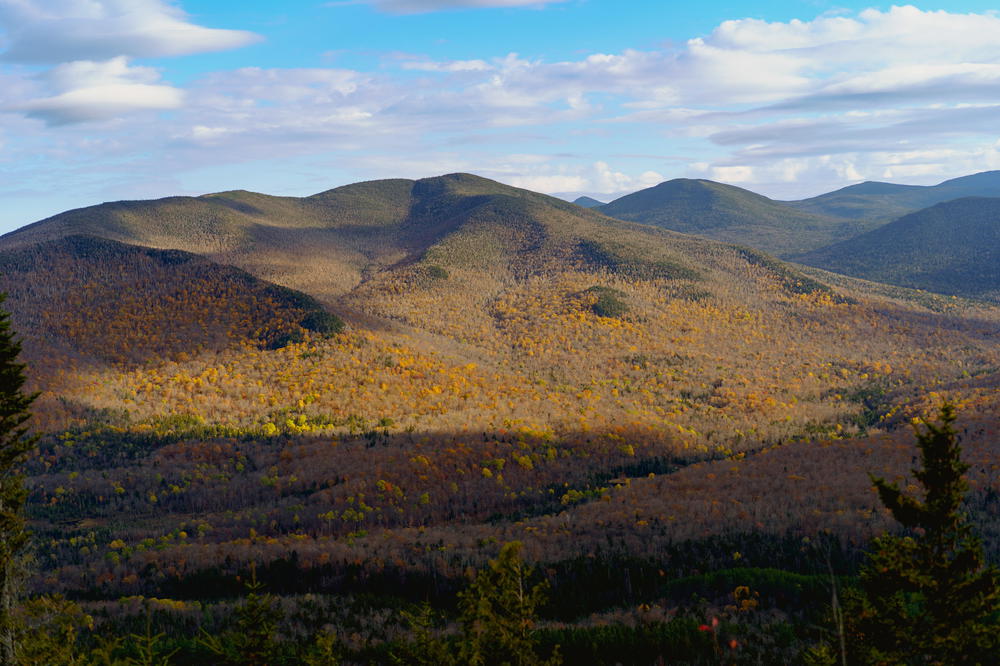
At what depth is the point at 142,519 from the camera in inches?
1924

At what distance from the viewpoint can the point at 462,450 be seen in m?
59.3

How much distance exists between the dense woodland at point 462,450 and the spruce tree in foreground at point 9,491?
25.7 inches

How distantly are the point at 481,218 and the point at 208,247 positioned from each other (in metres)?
77.0

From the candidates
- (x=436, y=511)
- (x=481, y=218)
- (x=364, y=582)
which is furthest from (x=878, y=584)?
(x=481, y=218)

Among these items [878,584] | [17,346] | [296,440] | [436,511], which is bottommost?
[436,511]

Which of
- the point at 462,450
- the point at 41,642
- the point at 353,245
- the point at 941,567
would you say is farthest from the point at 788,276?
the point at 41,642

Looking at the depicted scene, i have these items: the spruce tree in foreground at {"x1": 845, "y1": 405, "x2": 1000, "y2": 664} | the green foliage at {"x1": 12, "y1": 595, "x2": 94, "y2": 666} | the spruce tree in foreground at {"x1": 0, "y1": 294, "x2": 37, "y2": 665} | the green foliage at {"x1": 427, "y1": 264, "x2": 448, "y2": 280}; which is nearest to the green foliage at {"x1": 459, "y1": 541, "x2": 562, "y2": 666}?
→ the spruce tree in foreground at {"x1": 845, "y1": 405, "x2": 1000, "y2": 664}

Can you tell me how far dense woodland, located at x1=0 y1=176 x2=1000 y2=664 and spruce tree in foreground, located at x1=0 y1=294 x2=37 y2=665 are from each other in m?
0.65

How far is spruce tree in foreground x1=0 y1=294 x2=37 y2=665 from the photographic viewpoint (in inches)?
572

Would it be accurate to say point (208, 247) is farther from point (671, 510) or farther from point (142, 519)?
point (671, 510)

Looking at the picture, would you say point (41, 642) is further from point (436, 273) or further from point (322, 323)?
point (436, 273)

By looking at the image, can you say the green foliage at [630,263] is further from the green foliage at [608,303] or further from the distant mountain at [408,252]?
the green foliage at [608,303]

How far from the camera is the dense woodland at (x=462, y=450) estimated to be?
89.0 ft

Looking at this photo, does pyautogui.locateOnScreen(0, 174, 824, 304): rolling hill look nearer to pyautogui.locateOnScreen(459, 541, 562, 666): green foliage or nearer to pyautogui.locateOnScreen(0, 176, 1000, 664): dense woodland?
pyautogui.locateOnScreen(0, 176, 1000, 664): dense woodland
